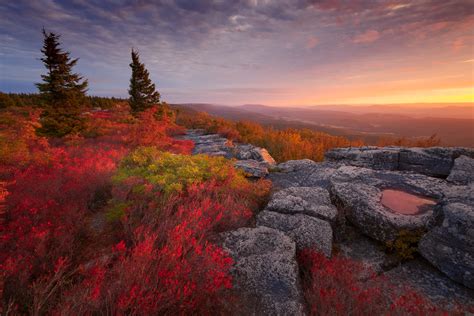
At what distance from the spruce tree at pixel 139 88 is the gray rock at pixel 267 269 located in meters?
22.7

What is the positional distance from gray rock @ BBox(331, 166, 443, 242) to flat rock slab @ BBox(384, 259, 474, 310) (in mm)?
512

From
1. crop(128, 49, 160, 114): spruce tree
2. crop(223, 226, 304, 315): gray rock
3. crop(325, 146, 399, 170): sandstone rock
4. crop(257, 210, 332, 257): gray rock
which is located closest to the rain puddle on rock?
crop(257, 210, 332, 257): gray rock

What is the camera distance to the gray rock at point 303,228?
3717 millimetres

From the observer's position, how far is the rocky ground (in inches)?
116

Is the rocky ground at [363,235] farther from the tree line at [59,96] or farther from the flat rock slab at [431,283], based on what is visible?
the tree line at [59,96]

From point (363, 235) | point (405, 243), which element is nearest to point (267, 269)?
point (363, 235)

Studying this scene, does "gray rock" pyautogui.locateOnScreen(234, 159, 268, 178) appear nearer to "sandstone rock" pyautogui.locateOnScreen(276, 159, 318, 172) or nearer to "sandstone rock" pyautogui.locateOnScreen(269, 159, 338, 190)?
"sandstone rock" pyautogui.locateOnScreen(269, 159, 338, 190)

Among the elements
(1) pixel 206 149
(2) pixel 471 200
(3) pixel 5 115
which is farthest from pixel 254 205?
(3) pixel 5 115

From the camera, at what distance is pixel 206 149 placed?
1105 centimetres

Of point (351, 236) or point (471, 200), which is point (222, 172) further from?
point (471, 200)

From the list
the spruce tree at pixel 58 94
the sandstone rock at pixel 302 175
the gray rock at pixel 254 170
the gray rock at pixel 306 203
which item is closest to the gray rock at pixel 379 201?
the gray rock at pixel 306 203

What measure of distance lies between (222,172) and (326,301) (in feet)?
12.2

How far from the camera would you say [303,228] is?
394cm

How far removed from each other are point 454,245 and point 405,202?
126 cm
